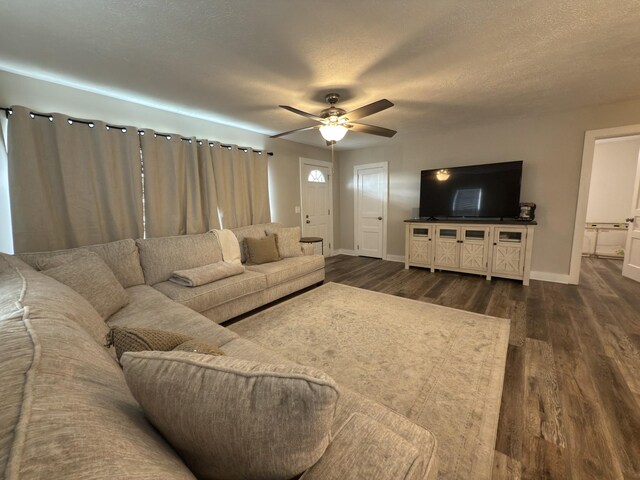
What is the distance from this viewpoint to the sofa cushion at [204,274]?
2514 mm

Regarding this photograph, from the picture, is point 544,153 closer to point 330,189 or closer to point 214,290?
point 330,189

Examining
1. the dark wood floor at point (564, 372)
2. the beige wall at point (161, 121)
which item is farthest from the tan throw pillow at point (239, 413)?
the beige wall at point (161, 121)

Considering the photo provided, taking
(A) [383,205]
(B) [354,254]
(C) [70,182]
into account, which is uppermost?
(C) [70,182]

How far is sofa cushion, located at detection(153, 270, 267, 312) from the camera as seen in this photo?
2332 millimetres

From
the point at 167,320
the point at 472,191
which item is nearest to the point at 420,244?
the point at 472,191

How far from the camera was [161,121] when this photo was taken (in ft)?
10.4

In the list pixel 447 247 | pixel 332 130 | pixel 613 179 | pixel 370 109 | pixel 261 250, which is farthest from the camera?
pixel 613 179

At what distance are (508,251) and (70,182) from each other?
→ 5369 mm

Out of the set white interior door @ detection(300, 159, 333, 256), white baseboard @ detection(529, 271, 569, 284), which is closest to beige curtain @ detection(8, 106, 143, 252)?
white interior door @ detection(300, 159, 333, 256)

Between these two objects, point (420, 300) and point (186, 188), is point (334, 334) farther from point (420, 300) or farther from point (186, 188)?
point (186, 188)

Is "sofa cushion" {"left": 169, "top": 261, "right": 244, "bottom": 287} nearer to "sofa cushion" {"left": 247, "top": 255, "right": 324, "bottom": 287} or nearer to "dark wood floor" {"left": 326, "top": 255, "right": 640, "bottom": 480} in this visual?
"sofa cushion" {"left": 247, "top": 255, "right": 324, "bottom": 287}

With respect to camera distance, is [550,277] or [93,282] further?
[550,277]

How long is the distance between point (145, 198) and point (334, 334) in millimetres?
2575

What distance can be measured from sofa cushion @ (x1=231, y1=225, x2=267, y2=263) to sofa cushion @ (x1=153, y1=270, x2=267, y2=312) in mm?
670
